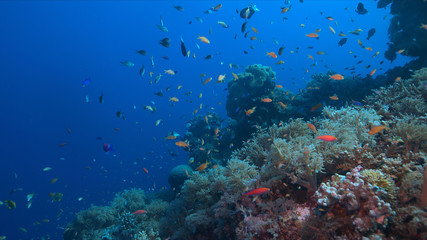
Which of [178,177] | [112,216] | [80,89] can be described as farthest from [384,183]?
[80,89]

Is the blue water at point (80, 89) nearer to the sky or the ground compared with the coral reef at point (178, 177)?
nearer to the sky

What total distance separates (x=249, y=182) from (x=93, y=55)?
11292 centimetres

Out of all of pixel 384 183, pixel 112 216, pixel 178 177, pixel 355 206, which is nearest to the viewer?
pixel 355 206

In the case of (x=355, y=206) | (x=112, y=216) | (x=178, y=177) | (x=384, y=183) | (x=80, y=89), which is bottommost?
(x=355, y=206)

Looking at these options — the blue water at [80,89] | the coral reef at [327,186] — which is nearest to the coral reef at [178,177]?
the coral reef at [327,186]

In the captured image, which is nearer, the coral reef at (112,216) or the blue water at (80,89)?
the coral reef at (112,216)

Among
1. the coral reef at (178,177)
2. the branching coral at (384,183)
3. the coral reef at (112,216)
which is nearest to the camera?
the branching coral at (384,183)

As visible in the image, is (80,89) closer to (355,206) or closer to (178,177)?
(178,177)

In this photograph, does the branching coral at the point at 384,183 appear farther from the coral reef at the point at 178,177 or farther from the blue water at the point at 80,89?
the blue water at the point at 80,89

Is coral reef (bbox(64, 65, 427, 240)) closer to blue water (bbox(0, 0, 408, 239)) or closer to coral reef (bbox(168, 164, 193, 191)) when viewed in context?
coral reef (bbox(168, 164, 193, 191))

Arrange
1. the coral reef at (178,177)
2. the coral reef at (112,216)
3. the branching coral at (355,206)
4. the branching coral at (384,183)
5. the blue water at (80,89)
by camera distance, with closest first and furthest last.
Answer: the branching coral at (355,206) < the branching coral at (384,183) < the coral reef at (112,216) < the coral reef at (178,177) < the blue water at (80,89)

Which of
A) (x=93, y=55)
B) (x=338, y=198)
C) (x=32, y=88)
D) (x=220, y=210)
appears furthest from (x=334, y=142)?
(x=93, y=55)

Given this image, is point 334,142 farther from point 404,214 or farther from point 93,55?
point 93,55

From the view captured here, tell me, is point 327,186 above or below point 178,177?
below
